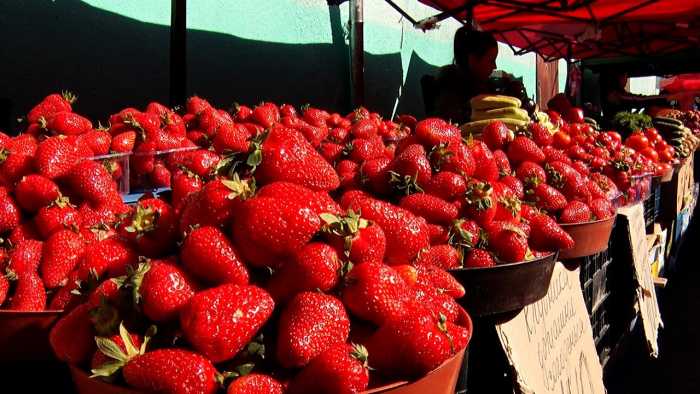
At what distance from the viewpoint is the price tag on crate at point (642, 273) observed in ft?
8.46

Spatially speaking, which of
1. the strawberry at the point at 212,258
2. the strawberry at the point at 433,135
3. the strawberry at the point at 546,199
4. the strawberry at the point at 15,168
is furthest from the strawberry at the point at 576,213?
the strawberry at the point at 15,168

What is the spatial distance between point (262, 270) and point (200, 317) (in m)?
0.16

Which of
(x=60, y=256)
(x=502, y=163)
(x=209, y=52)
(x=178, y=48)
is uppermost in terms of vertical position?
(x=209, y=52)

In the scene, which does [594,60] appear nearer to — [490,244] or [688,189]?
[688,189]

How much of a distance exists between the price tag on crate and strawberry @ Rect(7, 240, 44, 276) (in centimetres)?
237

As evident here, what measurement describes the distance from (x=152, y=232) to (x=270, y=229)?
273mm

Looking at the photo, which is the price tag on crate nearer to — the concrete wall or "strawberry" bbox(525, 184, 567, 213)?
"strawberry" bbox(525, 184, 567, 213)

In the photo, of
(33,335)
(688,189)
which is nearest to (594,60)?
(688,189)

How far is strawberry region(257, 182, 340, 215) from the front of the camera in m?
0.97

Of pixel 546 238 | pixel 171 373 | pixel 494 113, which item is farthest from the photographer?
pixel 494 113

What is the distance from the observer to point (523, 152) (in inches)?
82.8

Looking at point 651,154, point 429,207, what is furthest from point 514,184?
point 651,154

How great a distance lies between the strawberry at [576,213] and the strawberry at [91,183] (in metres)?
1.42

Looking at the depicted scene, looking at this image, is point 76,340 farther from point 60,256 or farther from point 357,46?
point 357,46
